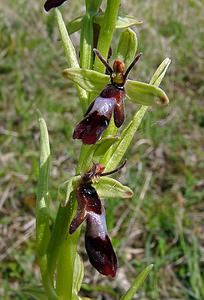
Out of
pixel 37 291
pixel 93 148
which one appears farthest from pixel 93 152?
pixel 37 291

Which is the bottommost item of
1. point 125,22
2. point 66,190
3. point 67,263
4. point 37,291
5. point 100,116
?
point 37,291

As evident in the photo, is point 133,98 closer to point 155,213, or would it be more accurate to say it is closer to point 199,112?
point 155,213

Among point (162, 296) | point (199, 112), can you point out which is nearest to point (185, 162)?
point (199, 112)

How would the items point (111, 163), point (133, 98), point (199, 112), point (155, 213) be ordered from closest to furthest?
point (133, 98) < point (111, 163) < point (155, 213) < point (199, 112)

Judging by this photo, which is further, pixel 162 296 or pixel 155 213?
pixel 155 213

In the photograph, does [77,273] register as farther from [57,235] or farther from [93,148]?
[93,148]
